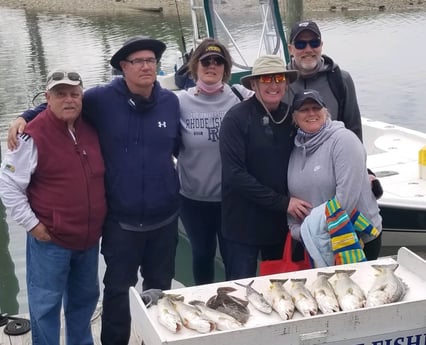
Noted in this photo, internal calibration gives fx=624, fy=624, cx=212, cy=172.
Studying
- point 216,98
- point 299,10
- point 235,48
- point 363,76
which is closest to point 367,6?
point 363,76

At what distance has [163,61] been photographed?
57.2ft

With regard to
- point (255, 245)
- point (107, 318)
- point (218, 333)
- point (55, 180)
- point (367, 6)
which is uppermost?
point (55, 180)

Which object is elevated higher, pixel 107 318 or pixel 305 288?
pixel 305 288

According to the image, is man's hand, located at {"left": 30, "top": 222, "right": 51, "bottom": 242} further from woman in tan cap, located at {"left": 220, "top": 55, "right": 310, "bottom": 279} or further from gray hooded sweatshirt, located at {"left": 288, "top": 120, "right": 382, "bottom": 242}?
gray hooded sweatshirt, located at {"left": 288, "top": 120, "right": 382, "bottom": 242}

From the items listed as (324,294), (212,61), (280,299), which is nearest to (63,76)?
(212,61)

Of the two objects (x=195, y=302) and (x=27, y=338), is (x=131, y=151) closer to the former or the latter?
(x=195, y=302)

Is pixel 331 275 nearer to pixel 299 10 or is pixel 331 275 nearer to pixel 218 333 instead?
pixel 218 333

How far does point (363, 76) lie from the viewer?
1561 centimetres

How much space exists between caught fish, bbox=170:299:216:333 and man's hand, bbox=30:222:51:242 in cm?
82

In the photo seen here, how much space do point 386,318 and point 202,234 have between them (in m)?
1.58

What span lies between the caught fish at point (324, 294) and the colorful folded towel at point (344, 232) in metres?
0.28

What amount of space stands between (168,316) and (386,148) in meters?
4.39

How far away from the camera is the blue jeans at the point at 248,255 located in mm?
3412

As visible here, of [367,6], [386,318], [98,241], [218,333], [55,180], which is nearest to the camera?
[218,333]
